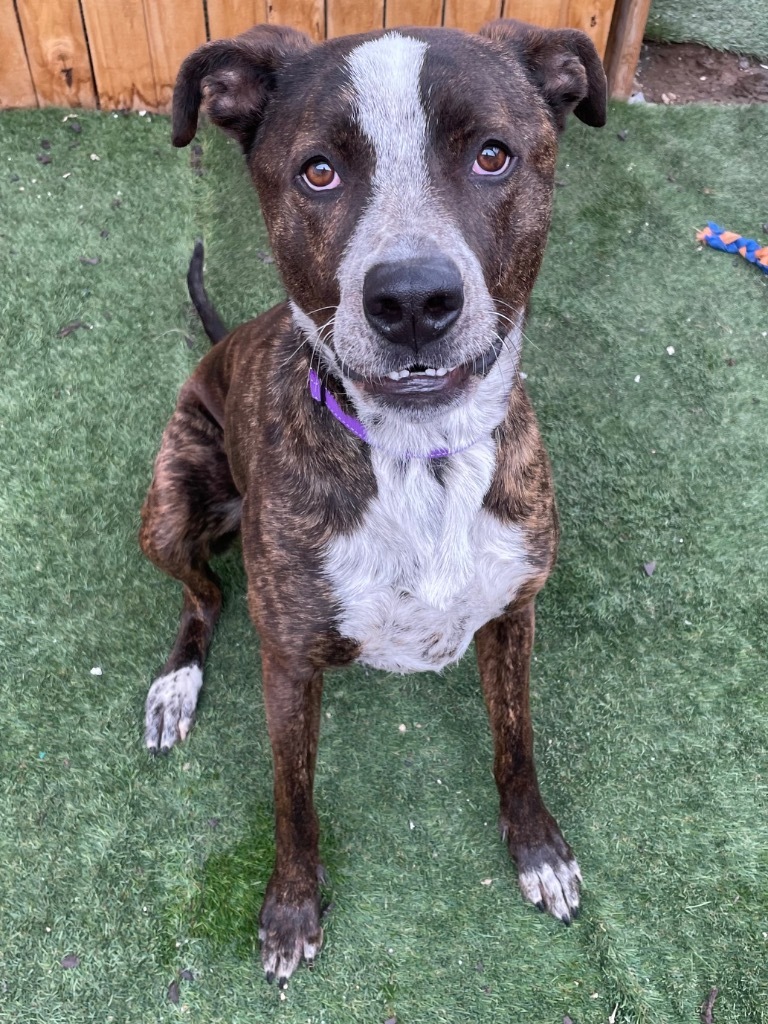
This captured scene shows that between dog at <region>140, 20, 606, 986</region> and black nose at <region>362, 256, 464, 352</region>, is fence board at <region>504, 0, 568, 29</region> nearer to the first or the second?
dog at <region>140, 20, 606, 986</region>

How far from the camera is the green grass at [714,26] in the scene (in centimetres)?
537

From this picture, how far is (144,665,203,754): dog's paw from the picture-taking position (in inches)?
122

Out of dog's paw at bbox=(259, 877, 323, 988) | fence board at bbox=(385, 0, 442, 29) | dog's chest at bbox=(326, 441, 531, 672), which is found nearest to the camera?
dog's chest at bbox=(326, 441, 531, 672)

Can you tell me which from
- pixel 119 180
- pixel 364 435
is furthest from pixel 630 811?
pixel 119 180

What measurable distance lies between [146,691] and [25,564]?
747 mm

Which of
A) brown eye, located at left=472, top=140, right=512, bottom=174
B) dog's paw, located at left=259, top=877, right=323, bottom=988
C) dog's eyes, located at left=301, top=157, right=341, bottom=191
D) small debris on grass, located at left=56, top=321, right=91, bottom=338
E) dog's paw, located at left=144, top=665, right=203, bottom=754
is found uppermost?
brown eye, located at left=472, top=140, right=512, bottom=174

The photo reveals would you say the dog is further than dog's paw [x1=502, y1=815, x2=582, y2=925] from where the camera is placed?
No

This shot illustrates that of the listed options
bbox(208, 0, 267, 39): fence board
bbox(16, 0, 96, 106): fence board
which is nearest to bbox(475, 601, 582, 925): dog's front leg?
bbox(208, 0, 267, 39): fence board

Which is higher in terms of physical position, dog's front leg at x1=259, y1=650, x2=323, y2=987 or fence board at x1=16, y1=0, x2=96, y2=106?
fence board at x1=16, y1=0, x2=96, y2=106

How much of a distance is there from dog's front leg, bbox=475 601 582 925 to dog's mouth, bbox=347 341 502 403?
880mm

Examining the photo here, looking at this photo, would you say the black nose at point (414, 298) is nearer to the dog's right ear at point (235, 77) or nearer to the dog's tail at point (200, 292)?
the dog's right ear at point (235, 77)

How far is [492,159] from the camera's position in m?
2.03

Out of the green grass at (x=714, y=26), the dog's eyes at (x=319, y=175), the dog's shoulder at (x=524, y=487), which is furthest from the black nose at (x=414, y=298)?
the green grass at (x=714, y=26)

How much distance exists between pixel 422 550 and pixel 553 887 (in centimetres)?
126
